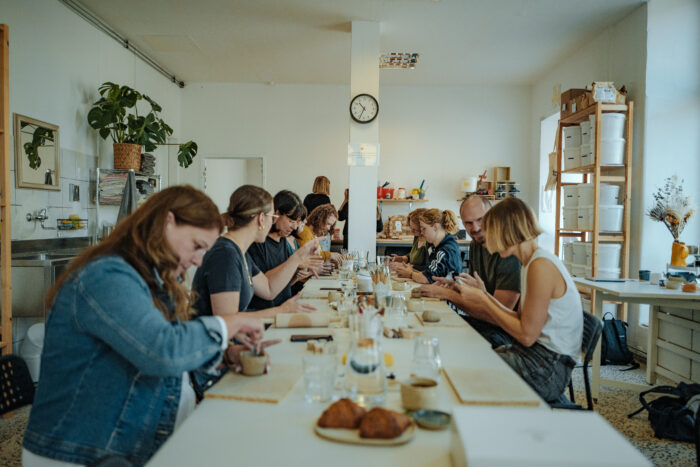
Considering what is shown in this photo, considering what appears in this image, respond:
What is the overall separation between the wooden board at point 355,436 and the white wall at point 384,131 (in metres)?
6.63

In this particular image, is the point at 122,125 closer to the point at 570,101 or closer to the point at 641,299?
the point at 570,101

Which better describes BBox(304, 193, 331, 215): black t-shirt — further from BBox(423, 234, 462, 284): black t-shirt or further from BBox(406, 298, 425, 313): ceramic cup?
BBox(406, 298, 425, 313): ceramic cup

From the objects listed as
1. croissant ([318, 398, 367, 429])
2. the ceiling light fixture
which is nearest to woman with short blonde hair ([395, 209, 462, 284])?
croissant ([318, 398, 367, 429])

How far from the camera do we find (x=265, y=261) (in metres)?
3.33

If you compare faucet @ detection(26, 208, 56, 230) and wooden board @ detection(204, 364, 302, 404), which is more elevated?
faucet @ detection(26, 208, 56, 230)

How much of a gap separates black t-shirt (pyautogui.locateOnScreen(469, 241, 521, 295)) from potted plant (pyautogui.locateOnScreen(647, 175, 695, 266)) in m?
1.71

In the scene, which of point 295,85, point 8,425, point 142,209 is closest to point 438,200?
point 295,85

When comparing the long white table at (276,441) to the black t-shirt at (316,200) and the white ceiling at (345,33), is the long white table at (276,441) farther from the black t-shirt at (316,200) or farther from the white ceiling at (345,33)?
the black t-shirt at (316,200)

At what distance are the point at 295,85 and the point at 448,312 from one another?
235 inches

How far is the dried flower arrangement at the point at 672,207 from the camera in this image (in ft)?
13.1

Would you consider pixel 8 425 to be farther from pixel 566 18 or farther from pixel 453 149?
pixel 453 149

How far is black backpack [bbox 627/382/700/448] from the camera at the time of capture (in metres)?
2.76

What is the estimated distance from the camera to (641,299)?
3311 mm

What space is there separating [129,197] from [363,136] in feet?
8.43
